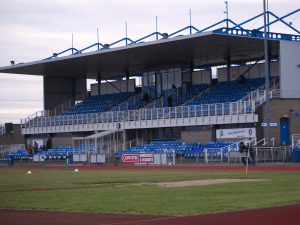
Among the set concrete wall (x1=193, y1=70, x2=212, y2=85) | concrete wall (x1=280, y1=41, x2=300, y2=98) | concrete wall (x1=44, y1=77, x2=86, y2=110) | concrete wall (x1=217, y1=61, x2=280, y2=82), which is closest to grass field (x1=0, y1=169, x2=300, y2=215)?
concrete wall (x1=280, y1=41, x2=300, y2=98)

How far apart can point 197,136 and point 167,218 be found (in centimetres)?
3895

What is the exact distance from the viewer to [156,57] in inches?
2292

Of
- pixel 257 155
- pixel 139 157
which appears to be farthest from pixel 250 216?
pixel 139 157

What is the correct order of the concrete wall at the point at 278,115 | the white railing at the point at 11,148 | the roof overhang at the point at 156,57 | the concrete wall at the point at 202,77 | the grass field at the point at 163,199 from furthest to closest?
the white railing at the point at 11,148 → the concrete wall at the point at 202,77 → the roof overhang at the point at 156,57 → the concrete wall at the point at 278,115 → the grass field at the point at 163,199

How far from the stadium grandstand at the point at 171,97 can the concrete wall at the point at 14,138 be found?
4.25ft

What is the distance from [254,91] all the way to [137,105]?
18052 mm

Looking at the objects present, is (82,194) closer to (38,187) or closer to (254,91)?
(38,187)

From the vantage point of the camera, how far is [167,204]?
1415 centimetres

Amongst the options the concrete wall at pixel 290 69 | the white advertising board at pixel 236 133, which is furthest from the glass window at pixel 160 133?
the concrete wall at pixel 290 69

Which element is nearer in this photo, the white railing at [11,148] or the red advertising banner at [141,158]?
the red advertising banner at [141,158]

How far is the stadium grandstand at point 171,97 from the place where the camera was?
152ft

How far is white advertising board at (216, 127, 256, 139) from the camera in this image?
46.0m

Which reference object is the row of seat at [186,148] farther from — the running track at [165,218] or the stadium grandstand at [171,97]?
the running track at [165,218]

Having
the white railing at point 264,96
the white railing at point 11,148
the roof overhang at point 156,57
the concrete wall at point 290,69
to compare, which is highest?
the roof overhang at point 156,57
